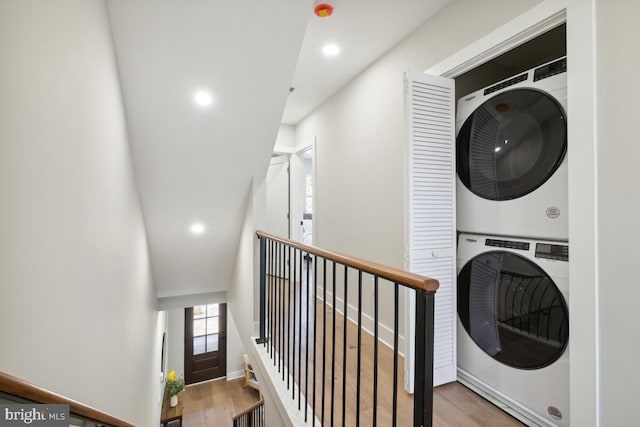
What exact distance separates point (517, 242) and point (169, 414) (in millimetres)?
5545

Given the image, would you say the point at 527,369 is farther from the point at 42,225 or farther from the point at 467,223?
the point at 42,225

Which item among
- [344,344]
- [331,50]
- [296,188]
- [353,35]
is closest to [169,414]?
[296,188]

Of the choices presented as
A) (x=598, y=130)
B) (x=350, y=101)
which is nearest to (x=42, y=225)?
(x=598, y=130)

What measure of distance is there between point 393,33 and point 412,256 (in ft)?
5.70

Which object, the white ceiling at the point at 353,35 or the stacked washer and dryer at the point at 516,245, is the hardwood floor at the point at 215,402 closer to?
the stacked washer and dryer at the point at 516,245

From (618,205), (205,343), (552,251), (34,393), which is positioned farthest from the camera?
(205,343)

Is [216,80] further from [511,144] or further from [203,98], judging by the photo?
[511,144]

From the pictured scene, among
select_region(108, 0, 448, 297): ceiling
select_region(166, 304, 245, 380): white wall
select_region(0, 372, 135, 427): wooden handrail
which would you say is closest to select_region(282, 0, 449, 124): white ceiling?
select_region(108, 0, 448, 297): ceiling

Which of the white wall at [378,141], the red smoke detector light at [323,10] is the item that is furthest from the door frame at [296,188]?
the red smoke detector light at [323,10]

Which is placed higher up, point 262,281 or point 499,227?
point 499,227

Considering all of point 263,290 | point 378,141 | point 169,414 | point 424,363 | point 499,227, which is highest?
point 378,141

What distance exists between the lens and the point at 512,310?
5.44 ft

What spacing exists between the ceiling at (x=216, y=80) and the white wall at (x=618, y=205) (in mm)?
1164

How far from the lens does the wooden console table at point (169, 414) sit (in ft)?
15.4
